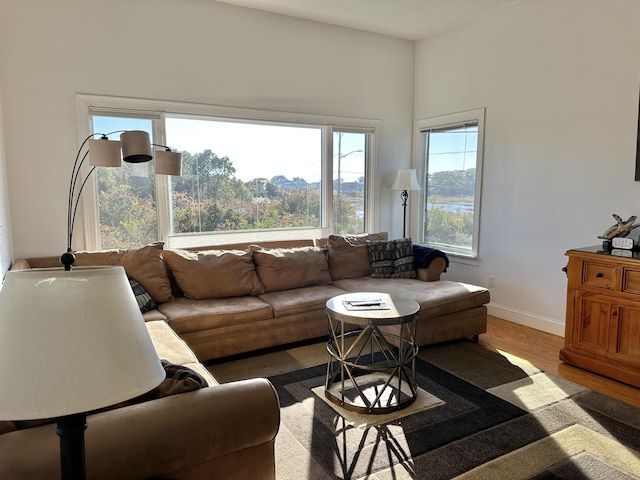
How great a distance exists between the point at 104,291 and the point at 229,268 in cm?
289

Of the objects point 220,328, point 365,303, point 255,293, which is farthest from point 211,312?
point 365,303

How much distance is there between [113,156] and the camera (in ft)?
10.3

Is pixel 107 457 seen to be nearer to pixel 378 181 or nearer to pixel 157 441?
pixel 157 441

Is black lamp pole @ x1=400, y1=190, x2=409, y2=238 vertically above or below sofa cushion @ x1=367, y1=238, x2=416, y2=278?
above

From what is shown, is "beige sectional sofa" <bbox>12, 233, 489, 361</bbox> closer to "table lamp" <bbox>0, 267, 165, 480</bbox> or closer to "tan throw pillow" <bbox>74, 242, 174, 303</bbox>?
"tan throw pillow" <bbox>74, 242, 174, 303</bbox>

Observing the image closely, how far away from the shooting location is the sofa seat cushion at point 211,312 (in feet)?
10.3

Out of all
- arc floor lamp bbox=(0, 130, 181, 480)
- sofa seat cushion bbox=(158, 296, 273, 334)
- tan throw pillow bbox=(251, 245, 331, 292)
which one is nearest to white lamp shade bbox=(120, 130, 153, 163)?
sofa seat cushion bbox=(158, 296, 273, 334)

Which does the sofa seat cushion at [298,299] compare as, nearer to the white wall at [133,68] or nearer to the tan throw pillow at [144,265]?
the tan throw pillow at [144,265]

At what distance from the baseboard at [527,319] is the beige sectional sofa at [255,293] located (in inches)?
26.5

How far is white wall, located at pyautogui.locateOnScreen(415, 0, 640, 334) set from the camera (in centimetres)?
346

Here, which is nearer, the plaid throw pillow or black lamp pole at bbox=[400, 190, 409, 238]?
the plaid throw pillow

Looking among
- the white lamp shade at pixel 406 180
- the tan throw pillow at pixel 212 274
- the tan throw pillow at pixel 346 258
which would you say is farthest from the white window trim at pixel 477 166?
the tan throw pillow at pixel 212 274

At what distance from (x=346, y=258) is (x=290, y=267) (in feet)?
2.19

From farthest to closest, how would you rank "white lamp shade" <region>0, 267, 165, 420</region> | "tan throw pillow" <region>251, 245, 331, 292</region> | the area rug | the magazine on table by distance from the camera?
1. "tan throw pillow" <region>251, 245, 331, 292</region>
2. the magazine on table
3. the area rug
4. "white lamp shade" <region>0, 267, 165, 420</region>
